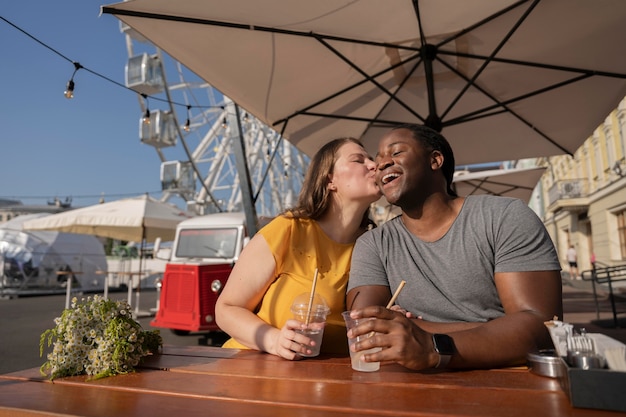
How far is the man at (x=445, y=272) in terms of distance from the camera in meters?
1.04

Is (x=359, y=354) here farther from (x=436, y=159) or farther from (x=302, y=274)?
(x=436, y=159)

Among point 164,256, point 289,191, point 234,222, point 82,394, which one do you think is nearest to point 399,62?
point 82,394

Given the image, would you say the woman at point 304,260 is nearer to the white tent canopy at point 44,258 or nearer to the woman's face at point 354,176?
the woman's face at point 354,176

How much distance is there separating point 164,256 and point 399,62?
4595 millimetres

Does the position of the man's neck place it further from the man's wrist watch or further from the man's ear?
the man's wrist watch

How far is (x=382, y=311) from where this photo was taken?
997 mm

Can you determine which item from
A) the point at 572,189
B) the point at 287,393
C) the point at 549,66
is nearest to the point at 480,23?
the point at 549,66

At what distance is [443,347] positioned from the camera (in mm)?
1035

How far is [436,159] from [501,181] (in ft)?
19.1

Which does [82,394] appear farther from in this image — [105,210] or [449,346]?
[105,210]

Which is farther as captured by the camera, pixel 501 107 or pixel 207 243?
pixel 207 243

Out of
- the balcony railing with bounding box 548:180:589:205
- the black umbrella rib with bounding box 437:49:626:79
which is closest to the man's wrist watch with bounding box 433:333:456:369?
the black umbrella rib with bounding box 437:49:626:79

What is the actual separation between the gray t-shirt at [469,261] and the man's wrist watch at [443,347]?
358 millimetres

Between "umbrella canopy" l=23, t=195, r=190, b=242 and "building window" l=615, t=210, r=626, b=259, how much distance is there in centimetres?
1231
